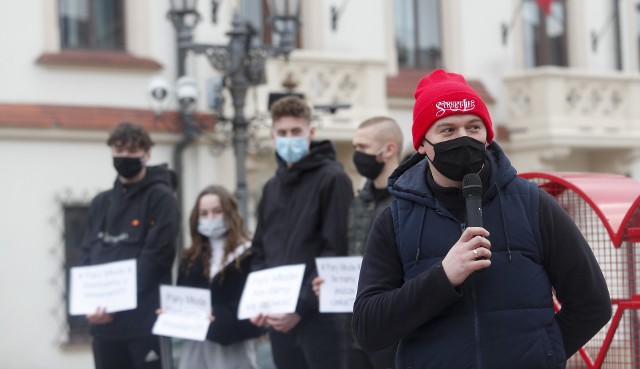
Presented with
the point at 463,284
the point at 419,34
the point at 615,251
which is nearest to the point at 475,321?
the point at 463,284

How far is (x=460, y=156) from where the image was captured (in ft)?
14.3

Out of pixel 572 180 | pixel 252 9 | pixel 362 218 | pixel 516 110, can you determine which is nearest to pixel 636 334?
pixel 572 180

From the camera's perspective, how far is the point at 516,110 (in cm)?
2348

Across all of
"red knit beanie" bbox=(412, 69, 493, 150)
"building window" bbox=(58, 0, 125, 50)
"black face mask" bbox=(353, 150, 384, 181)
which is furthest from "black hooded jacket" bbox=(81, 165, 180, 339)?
"building window" bbox=(58, 0, 125, 50)

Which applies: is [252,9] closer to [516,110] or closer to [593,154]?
[516,110]

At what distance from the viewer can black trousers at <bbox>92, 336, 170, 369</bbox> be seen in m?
8.70

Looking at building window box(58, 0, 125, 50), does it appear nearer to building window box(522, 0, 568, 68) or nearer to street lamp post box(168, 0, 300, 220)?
street lamp post box(168, 0, 300, 220)

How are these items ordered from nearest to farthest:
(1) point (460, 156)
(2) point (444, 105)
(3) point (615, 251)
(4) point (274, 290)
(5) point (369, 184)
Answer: (1) point (460, 156)
(2) point (444, 105)
(3) point (615, 251)
(5) point (369, 184)
(4) point (274, 290)

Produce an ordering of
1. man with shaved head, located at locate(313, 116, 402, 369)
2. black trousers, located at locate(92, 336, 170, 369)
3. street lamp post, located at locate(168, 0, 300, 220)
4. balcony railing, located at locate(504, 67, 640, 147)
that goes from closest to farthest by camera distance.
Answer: man with shaved head, located at locate(313, 116, 402, 369) < black trousers, located at locate(92, 336, 170, 369) < street lamp post, located at locate(168, 0, 300, 220) < balcony railing, located at locate(504, 67, 640, 147)

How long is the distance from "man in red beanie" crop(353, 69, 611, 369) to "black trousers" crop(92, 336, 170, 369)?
4.25 meters

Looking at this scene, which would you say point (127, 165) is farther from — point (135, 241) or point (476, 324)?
point (476, 324)

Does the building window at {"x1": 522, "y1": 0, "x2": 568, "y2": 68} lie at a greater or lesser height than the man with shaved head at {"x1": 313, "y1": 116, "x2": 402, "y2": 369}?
greater

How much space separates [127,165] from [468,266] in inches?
192

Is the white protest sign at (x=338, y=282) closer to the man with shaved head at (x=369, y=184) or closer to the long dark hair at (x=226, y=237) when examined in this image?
the man with shaved head at (x=369, y=184)
